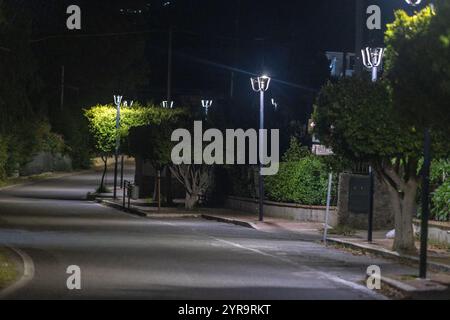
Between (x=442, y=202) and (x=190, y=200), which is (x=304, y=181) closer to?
(x=190, y=200)

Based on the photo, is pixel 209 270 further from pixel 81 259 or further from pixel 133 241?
pixel 133 241

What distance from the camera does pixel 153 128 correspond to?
42094 mm

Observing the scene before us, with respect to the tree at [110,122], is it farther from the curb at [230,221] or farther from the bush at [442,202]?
the bush at [442,202]

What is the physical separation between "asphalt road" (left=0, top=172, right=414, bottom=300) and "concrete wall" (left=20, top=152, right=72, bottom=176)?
1798 inches

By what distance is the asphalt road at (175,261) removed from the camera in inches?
559

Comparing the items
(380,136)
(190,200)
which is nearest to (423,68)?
(380,136)

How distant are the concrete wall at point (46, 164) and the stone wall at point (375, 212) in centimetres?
5174

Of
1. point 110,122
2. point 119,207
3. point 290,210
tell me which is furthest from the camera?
point 110,122

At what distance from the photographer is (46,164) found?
83.8 metres

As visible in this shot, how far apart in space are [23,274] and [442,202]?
1234 centimetres

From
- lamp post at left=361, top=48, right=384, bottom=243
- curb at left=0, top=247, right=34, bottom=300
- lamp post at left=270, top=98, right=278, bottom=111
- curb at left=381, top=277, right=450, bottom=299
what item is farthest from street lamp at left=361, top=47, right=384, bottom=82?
lamp post at left=270, top=98, right=278, bottom=111

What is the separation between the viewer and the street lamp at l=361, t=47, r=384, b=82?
2429 cm

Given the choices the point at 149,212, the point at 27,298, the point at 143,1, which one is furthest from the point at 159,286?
the point at 143,1
